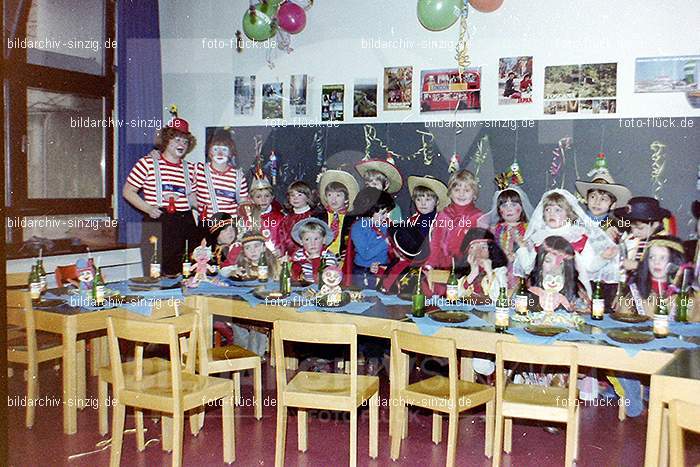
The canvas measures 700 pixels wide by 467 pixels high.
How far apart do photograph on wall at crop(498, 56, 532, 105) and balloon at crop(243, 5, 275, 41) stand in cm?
206

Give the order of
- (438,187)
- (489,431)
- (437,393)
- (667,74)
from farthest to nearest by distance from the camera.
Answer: (438,187) → (667,74) → (489,431) → (437,393)

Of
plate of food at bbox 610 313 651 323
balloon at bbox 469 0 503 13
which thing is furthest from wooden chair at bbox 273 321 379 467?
balloon at bbox 469 0 503 13

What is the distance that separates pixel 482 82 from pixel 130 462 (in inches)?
145

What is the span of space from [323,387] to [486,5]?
3295 mm

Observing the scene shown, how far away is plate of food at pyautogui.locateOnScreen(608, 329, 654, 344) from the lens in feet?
10.3

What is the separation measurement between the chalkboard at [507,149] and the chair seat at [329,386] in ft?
7.46

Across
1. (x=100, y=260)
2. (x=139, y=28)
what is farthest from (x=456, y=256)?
(x=139, y=28)

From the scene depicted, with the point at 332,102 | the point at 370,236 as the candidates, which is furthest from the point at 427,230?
the point at 332,102

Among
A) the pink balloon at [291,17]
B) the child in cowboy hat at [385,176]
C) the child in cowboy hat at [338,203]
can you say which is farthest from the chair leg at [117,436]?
the pink balloon at [291,17]

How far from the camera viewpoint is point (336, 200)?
575 centimetres

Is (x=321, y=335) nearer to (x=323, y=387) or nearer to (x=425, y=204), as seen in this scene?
(x=323, y=387)

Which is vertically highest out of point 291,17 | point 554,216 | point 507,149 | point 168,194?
point 291,17

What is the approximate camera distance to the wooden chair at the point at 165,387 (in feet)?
10.3

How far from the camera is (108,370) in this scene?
12.0ft
